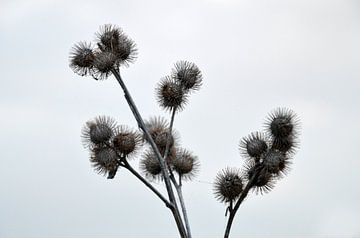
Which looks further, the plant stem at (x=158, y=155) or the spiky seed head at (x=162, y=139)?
the spiky seed head at (x=162, y=139)

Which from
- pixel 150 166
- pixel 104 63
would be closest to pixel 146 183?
pixel 150 166

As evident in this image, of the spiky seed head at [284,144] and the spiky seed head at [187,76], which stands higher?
the spiky seed head at [187,76]

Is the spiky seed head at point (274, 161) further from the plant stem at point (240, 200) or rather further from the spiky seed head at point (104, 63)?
the spiky seed head at point (104, 63)

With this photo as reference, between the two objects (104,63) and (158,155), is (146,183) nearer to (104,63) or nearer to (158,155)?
(158,155)

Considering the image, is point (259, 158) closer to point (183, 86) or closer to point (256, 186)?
point (256, 186)

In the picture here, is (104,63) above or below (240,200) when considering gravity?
above

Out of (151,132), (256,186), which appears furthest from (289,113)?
(151,132)
